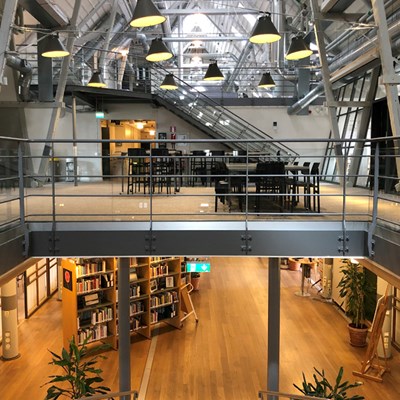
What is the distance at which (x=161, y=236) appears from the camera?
4.65 meters

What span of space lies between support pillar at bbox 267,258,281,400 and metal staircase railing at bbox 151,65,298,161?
7.81 metres

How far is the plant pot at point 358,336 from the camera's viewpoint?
848 centimetres

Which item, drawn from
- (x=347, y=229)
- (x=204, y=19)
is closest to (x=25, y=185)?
(x=347, y=229)

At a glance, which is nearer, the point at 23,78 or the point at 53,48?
the point at 53,48

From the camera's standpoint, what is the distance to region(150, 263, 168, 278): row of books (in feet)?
30.1

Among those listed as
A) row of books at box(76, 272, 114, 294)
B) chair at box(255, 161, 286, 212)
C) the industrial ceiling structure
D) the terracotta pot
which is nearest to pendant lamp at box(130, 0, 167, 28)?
chair at box(255, 161, 286, 212)

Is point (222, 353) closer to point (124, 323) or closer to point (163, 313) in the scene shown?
point (163, 313)

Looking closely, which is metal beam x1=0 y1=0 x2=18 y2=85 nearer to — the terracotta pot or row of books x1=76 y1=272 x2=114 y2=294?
row of books x1=76 y1=272 x2=114 y2=294

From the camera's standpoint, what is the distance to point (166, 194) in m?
5.55

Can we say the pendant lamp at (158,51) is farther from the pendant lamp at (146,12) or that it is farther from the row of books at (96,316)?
the row of books at (96,316)

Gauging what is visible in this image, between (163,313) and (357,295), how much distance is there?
4000mm

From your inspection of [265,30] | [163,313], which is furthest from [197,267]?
[265,30]

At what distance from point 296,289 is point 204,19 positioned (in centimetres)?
1487

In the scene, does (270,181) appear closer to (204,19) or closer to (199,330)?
(199,330)
